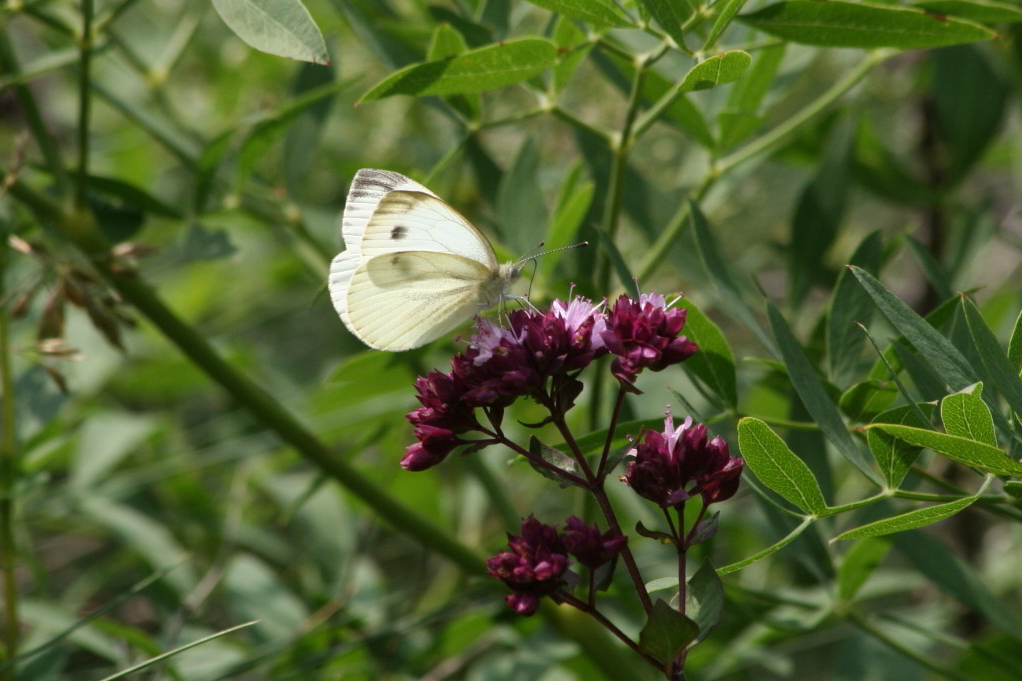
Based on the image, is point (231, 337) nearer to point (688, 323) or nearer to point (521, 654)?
point (521, 654)

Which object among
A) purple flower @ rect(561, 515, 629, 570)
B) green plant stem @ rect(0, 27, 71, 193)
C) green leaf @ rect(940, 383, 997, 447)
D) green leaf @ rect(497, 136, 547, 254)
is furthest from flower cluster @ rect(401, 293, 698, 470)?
green plant stem @ rect(0, 27, 71, 193)

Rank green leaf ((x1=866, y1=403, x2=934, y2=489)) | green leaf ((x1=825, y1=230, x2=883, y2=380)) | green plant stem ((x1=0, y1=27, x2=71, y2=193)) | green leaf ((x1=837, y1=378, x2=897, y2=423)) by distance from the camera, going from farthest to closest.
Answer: green plant stem ((x1=0, y1=27, x2=71, y2=193)) < green leaf ((x1=825, y1=230, x2=883, y2=380)) < green leaf ((x1=837, y1=378, x2=897, y2=423)) < green leaf ((x1=866, y1=403, x2=934, y2=489))

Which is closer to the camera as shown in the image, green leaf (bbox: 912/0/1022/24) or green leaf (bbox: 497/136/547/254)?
green leaf (bbox: 912/0/1022/24)

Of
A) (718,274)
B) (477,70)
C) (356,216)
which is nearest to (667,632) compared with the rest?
(718,274)

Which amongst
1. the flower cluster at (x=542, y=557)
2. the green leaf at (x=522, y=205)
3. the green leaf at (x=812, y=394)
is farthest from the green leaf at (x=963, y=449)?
the green leaf at (x=522, y=205)

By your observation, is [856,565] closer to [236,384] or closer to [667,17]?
[667,17]

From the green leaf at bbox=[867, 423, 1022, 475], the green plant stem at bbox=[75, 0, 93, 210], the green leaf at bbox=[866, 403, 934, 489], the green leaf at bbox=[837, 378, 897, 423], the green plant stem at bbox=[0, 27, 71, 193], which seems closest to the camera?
the green leaf at bbox=[867, 423, 1022, 475]

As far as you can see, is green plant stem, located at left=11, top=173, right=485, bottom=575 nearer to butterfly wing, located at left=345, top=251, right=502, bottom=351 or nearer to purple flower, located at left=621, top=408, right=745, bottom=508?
butterfly wing, located at left=345, top=251, right=502, bottom=351
